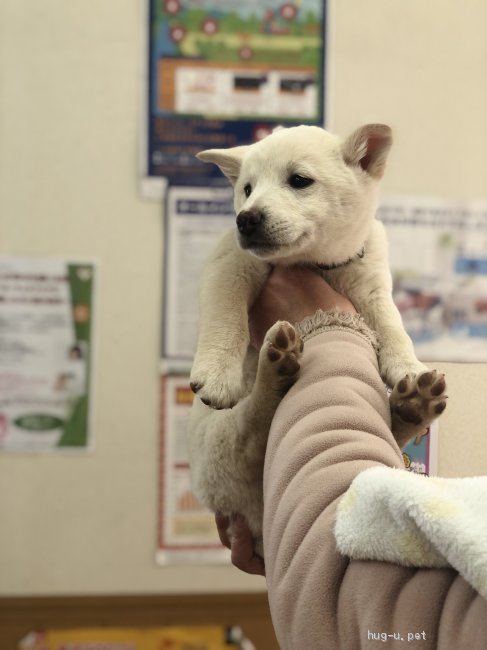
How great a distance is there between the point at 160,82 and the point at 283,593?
4.63 feet

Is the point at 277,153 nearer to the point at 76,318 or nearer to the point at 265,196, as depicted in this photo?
the point at 265,196

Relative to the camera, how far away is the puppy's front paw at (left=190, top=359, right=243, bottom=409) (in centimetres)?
78

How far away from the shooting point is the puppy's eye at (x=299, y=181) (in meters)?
0.92

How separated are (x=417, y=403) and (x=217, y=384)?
0.22m

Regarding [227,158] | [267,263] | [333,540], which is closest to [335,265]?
[267,263]

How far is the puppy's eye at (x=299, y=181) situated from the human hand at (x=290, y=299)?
10 cm

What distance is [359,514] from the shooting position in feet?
1.55

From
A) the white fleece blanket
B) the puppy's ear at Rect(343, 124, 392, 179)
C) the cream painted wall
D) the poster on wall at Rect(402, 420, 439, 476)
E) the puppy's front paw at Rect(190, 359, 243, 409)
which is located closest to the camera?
the white fleece blanket

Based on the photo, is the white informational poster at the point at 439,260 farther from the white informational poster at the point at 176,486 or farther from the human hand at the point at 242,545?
the human hand at the point at 242,545

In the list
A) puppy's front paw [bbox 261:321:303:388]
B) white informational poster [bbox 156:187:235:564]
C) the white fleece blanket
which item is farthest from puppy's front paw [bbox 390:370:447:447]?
white informational poster [bbox 156:187:235:564]

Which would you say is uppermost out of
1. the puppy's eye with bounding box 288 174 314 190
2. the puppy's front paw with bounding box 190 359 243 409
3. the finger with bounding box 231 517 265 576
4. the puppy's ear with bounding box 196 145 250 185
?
the puppy's ear with bounding box 196 145 250 185

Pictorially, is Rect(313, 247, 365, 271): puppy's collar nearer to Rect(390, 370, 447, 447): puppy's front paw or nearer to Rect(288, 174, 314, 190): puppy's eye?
Rect(288, 174, 314, 190): puppy's eye

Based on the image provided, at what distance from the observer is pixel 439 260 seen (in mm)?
1740

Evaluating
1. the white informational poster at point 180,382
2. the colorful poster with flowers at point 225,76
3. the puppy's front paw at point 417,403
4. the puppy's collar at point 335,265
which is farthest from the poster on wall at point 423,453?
the colorful poster with flowers at point 225,76
